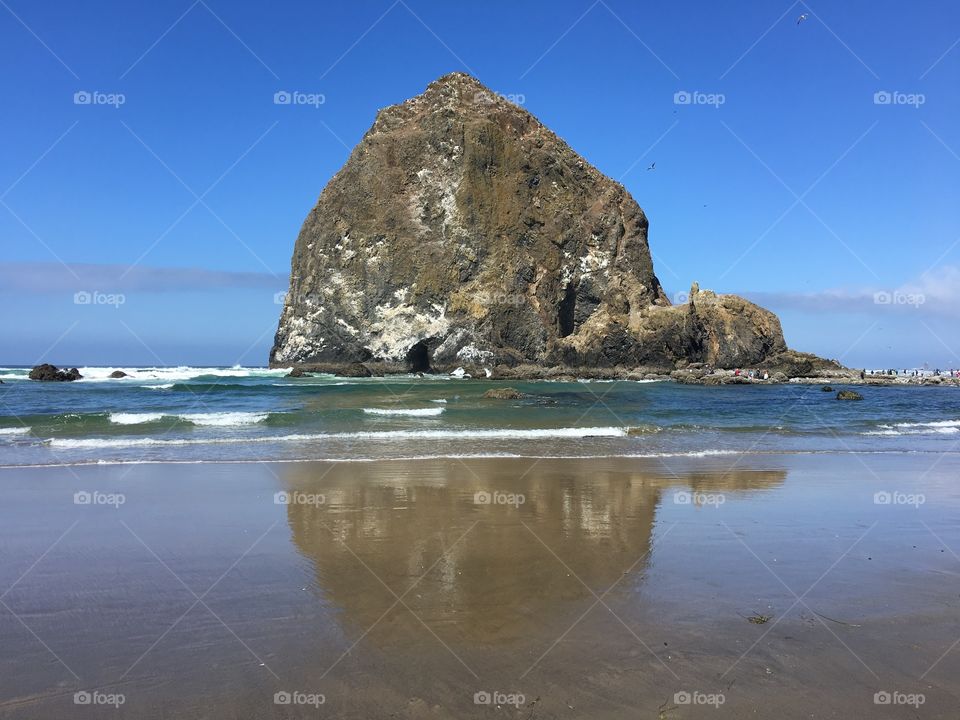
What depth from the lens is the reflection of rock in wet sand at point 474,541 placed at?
4617 mm

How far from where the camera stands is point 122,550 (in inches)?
246

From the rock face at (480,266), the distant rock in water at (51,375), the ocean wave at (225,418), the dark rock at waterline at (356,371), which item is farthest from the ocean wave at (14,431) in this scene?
the rock face at (480,266)

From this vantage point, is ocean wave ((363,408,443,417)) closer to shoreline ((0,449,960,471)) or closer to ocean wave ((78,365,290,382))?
shoreline ((0,449,960,471))

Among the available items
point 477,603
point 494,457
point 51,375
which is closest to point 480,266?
point 51,375

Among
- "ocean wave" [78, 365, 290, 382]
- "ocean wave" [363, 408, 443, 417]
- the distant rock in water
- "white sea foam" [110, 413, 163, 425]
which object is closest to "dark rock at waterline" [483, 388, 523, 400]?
"ocean wave" [363, 408, 443, 417]

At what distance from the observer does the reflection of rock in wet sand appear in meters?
4.62

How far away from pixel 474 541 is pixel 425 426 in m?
12.1

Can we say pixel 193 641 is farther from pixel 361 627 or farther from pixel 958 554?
pixel 958 554

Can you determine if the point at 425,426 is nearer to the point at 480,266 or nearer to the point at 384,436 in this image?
the point at 384,436

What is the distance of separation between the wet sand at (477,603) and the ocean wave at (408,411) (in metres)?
12.9

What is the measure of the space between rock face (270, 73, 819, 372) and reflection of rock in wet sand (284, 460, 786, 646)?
143 feet

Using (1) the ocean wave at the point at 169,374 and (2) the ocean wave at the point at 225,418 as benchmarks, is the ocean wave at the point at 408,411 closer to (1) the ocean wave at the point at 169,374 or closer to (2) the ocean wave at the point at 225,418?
(2) the ocean wave at the point at 225,418

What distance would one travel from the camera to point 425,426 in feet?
61.1

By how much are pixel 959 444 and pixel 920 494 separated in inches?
362
